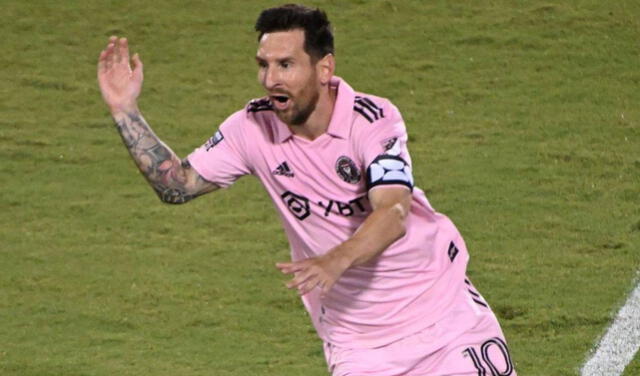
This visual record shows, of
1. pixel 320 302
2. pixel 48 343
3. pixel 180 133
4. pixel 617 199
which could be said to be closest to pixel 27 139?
pixel 180 133

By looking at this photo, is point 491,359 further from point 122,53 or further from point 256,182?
point 256,182

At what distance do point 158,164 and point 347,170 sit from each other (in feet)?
2.37

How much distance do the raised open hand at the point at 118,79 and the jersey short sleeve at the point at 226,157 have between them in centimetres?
33

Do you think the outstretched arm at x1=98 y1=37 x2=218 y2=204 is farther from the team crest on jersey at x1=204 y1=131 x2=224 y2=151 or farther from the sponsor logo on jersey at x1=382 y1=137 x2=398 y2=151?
the sponsor logo on jersey at x1=382 y1=137 x2=398 y2=151

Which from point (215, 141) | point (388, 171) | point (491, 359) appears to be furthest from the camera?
point (215, 141)

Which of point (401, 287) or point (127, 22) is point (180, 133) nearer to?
point (127, 22)

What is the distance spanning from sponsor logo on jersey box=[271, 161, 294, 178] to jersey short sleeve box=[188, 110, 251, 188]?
17 centimetres

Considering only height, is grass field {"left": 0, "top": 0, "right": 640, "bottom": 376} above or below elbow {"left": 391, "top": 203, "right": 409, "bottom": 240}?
below

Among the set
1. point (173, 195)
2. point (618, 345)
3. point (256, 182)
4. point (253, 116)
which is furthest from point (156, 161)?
point (256, 182)

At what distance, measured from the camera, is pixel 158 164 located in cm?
577

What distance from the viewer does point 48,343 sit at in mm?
7910

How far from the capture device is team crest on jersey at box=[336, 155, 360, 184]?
17.9 feet

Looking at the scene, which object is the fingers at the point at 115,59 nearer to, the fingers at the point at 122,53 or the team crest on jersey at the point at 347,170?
the fingers at the point at 122,53

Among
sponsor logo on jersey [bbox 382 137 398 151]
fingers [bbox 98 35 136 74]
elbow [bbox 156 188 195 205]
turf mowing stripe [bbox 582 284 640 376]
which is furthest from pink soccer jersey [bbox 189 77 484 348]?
turf mowing stripe [bbox 582 284 640 376]
